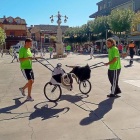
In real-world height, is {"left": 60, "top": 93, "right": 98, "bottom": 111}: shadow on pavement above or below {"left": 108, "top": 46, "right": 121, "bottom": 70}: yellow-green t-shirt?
below

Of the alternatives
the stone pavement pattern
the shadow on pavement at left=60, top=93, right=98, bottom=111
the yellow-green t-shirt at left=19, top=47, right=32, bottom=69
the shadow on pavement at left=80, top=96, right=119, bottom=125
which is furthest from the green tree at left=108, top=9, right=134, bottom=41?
the yellow-green t-shirt at left=19, top=47, right=32, bottom=69

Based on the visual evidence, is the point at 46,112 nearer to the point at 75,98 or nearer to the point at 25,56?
the point at 75,98

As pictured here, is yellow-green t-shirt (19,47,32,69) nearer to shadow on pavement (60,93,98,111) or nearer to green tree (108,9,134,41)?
shadow on pavement (60,93,98,111)

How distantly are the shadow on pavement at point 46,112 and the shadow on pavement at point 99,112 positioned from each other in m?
0.68

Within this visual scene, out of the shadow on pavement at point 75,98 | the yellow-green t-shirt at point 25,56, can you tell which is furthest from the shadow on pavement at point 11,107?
the shadow on pavement at point 75,98

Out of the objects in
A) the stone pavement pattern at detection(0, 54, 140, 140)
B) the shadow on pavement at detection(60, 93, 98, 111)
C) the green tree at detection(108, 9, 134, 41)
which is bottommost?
the stone pavement pattern at detection(0, 54, 140, 140)

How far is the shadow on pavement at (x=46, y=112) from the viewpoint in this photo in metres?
4.87

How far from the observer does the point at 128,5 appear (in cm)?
4253

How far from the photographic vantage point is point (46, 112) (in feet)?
16.9

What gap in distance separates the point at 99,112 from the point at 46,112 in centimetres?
125

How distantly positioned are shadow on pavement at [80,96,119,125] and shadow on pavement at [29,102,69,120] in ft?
2.22

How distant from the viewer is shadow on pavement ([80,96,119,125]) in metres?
→ 4.56

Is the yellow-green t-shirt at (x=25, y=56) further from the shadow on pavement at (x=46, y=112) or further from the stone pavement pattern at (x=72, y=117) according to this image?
the shadow on pavement at (x=46, y=112)

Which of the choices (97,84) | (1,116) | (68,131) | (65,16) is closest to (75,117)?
(68,131)
